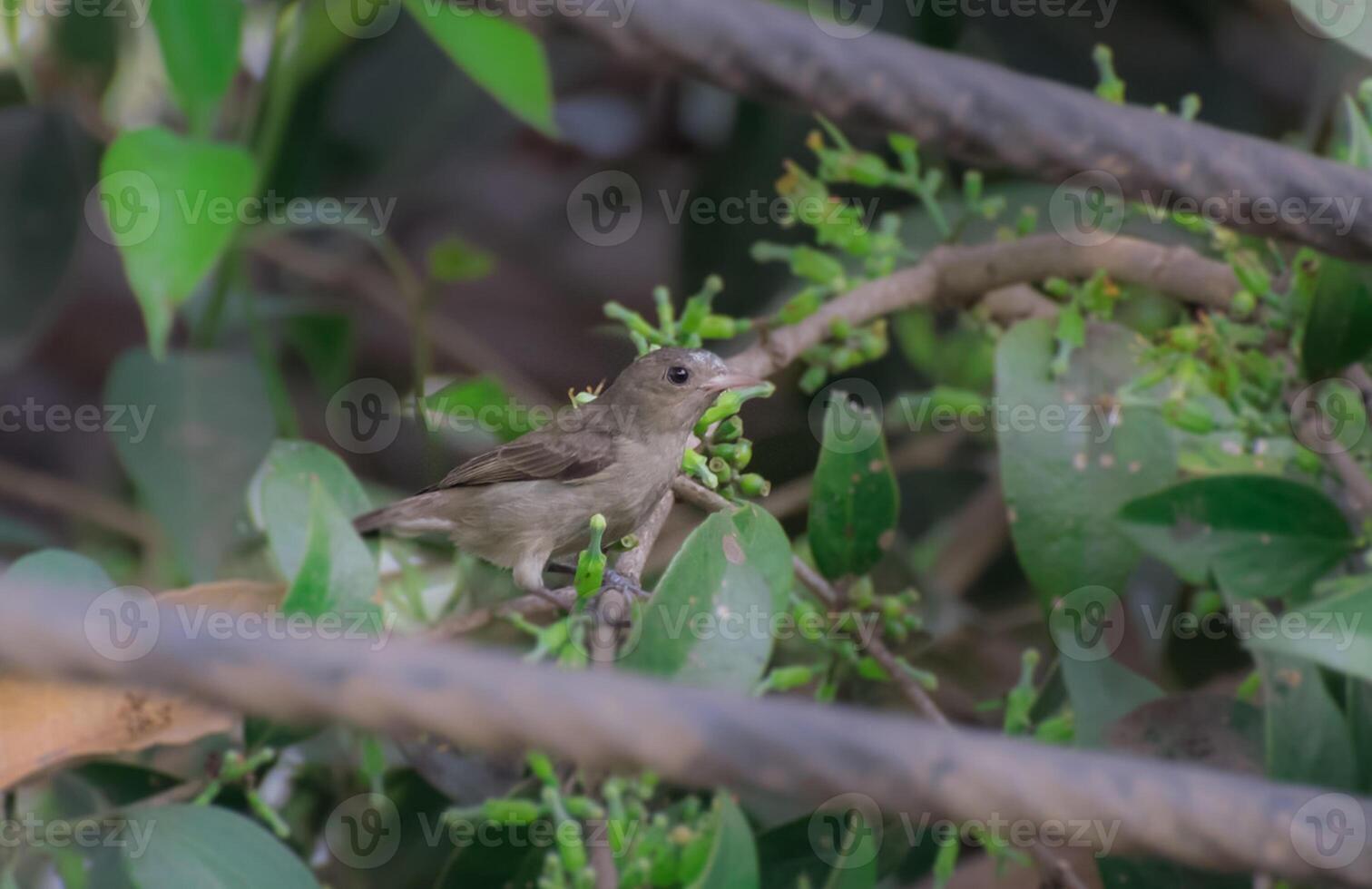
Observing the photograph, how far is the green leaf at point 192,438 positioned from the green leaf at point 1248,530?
1.81 meters

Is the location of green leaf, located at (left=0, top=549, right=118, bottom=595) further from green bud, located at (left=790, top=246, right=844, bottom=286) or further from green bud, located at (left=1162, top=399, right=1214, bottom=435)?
green bud, located at (left=1162, top=399, right=1214, bottom=435)

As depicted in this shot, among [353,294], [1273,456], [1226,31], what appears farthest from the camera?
[353,294]

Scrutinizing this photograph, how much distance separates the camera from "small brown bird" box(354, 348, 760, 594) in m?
2.23

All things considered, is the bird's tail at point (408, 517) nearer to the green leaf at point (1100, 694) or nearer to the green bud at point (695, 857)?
the green bud at point (695, 857)

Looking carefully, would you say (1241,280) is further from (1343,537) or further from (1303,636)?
(1303,636)

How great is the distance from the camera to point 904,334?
369cm

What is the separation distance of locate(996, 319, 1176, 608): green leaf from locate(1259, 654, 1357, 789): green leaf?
Answer: 469 mm

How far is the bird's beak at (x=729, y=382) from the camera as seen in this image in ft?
6.89

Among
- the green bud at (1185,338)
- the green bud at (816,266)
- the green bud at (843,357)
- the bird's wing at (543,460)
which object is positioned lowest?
the bird's wing at (543,460)

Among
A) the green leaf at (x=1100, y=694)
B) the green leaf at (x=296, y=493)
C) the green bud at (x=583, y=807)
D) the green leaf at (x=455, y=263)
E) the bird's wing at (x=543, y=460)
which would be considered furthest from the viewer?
the green leaf at (x=455, y=263)

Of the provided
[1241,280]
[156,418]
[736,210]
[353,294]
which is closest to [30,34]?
[353,294]

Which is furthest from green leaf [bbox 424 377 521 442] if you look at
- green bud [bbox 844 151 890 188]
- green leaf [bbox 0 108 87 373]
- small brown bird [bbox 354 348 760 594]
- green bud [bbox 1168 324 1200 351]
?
green leaf [bbox 0 108 87 373]

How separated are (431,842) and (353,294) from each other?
2.72 metres

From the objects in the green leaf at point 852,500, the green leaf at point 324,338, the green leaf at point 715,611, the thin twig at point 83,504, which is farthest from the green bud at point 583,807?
the green leaf at point 324,338
